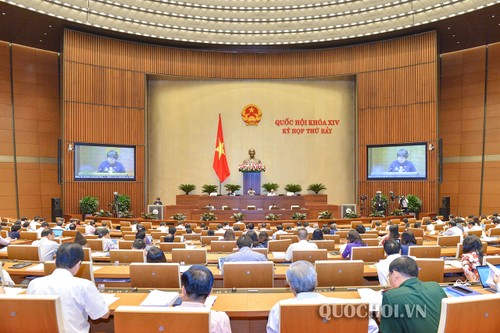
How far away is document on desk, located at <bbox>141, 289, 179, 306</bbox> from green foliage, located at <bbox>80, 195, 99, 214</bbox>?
13885 millimetres

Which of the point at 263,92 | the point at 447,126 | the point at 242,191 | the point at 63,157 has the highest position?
the point at 263,92

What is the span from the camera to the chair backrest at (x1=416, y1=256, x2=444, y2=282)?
161 inches

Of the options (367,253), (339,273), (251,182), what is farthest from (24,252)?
(251,182)

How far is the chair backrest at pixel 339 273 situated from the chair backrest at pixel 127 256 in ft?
7.63

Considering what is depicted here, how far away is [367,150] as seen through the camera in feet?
60.5

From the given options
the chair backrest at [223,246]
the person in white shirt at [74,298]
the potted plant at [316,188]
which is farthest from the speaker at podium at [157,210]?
the person in white shirt at [74,298]

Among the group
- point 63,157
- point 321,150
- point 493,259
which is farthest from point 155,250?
point 321,150

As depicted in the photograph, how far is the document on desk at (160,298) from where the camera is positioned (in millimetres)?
2951

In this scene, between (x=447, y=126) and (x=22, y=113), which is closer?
(x=22, y=113)

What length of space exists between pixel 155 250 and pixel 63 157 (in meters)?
13.5

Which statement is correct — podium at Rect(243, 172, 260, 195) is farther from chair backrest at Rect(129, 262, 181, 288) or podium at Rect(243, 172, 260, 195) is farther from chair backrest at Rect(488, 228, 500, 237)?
chair backrest at Rect(129, 262, 181, 288)

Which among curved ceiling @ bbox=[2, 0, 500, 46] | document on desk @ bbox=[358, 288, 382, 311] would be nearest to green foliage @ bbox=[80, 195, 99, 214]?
curved ceiling @ bbox=[2, 0, 500, 46]

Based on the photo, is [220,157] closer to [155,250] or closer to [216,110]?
[216,110]

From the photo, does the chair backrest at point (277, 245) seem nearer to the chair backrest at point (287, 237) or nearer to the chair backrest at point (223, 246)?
the chair backrest at point (223, 246)
